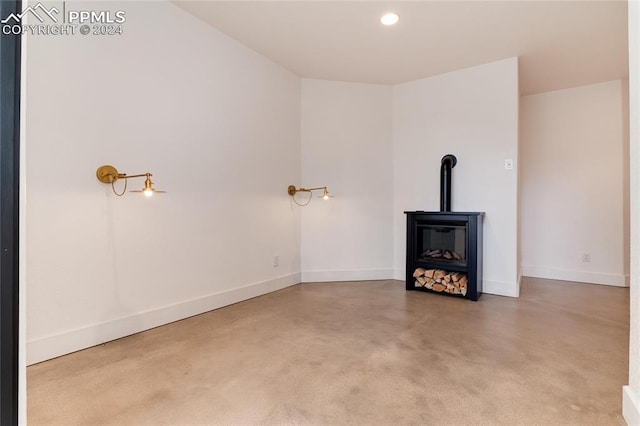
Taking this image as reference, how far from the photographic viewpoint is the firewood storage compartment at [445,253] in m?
3.23

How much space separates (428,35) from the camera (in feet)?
9.55

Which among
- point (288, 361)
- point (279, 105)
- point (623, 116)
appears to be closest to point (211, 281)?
point (288, 361)

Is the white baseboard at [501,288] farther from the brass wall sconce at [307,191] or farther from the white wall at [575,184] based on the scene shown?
the brass wall sconce at [307,191]

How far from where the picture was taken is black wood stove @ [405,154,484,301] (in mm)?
3234

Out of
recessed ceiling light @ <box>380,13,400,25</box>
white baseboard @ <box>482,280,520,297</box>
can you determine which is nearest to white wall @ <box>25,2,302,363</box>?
recessed ceiling light @ <box>380,13,400,25</box>

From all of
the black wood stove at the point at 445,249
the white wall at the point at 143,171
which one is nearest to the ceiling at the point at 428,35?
the white wall at the point at 143,171

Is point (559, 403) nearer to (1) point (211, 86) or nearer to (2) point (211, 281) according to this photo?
(2) point (211, 281)

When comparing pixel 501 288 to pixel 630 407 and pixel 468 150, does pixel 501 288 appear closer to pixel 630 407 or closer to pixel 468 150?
pixel 468 150

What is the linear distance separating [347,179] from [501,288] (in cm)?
210

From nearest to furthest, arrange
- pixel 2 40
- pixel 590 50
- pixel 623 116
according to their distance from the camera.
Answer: pixel 2 40
pixel 590 50
pixel 623 116

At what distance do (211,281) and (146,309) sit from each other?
Result: 58 centimetres

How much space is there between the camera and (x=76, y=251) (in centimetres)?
202

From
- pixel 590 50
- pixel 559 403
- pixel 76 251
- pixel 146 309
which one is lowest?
pixel 559 403

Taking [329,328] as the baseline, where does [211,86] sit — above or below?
above
